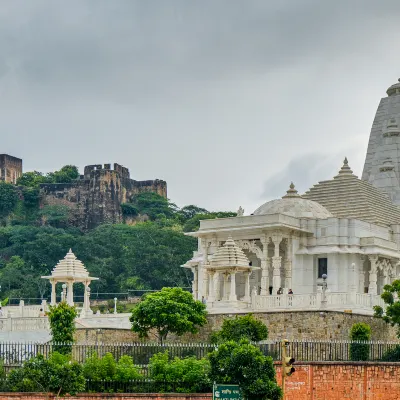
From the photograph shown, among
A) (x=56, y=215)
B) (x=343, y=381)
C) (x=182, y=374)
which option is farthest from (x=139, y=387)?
(x=56, y=215)

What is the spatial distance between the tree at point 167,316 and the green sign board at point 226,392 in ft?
33.4

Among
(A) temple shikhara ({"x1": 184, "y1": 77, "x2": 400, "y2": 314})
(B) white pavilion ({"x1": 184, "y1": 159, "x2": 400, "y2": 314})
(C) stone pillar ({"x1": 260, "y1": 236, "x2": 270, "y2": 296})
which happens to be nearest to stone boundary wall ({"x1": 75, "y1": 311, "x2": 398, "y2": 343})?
(A) temple shikhara ({"x1": 184, "y1": 77, "x2": 400, "y2": 314})

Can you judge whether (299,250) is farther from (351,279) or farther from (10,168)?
(10,168)

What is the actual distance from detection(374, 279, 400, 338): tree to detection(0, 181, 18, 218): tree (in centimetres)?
8613

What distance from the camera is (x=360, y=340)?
146 ft

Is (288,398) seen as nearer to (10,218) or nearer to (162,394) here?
(162,394)

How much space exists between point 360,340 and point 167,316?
7.17m

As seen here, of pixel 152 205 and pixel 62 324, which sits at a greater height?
pixel 152 205

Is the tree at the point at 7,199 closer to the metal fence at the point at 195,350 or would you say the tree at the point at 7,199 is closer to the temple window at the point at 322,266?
the temple window at the point at 322,266

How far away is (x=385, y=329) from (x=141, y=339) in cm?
837

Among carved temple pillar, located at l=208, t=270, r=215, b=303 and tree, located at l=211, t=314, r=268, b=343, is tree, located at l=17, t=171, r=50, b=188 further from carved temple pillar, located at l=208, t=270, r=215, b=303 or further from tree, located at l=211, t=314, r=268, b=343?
tree, located at l=211, t=314, r=268, b=343

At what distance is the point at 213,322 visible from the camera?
4934cm

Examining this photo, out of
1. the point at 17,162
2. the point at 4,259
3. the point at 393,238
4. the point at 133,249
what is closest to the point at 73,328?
the point at 393,238

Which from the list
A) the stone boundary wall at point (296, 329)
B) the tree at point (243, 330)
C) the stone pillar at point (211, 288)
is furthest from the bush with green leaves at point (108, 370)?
the stone pillar at point (211, 288)
